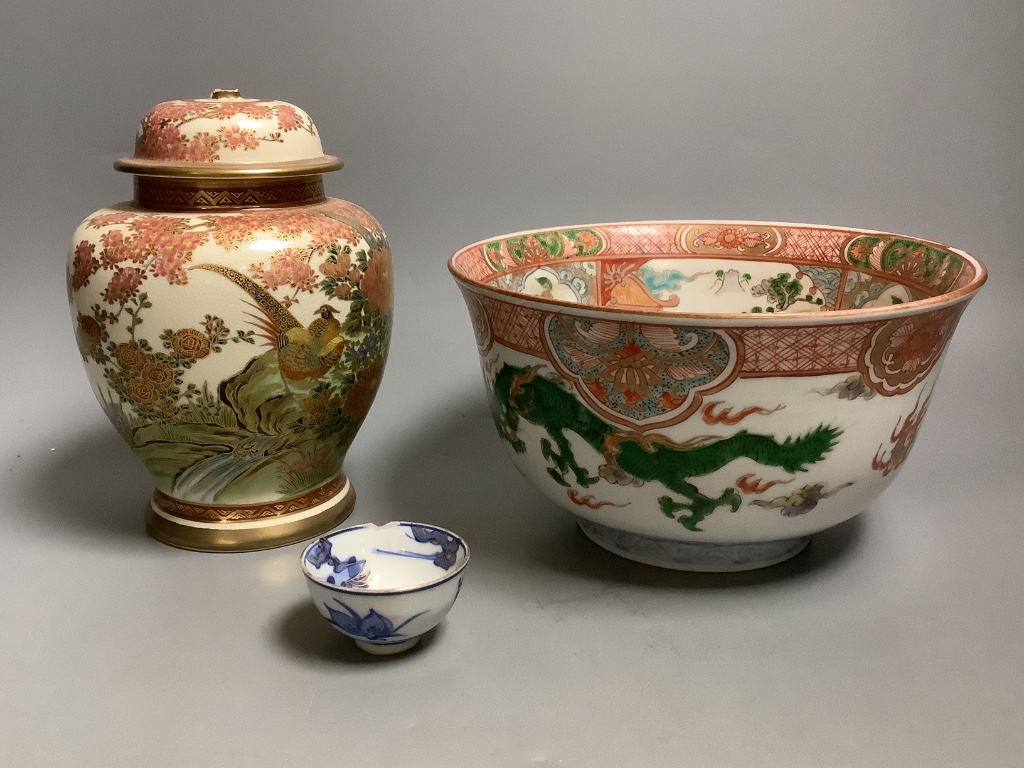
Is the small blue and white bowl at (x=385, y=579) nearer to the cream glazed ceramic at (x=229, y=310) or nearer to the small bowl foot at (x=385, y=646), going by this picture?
the small bowl foot at (x=385, y=646)

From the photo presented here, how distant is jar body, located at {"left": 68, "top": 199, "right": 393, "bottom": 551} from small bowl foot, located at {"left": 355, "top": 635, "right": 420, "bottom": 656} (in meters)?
0.37

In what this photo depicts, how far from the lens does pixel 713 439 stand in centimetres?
140

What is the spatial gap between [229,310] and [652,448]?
61 cm

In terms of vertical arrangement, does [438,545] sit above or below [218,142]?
below

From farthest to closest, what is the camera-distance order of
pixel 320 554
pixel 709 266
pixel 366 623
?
1. pixel 709 266
2. pixel 320 554
3. pixel 366 623

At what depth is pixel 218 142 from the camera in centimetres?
157

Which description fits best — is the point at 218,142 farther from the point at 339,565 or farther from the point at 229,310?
the point at 339,565

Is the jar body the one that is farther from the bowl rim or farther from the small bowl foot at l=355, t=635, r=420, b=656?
the small bowl foot at l=355, t=635, r=420, b=656

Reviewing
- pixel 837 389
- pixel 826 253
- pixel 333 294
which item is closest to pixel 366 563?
pixel 333 294

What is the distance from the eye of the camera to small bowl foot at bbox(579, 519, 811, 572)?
1565 millimetres

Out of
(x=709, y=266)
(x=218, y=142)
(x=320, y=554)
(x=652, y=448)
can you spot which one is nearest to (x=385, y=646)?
(x=320, y=554)

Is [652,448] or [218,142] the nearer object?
[652,448]

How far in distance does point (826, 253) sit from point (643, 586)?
2.44 feet

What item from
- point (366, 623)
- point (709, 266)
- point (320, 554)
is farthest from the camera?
point (709, 266)
